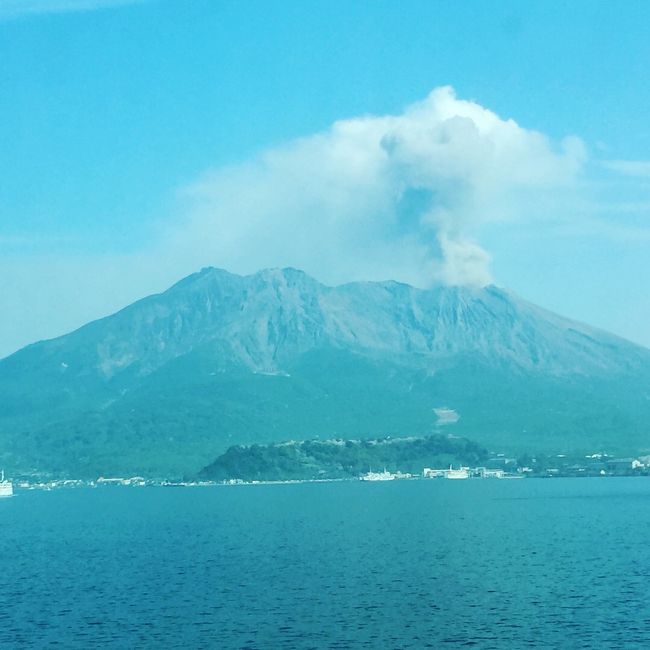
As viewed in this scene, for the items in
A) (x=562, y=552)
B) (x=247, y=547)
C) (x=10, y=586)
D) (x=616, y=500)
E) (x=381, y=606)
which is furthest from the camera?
(x=616, y=500)

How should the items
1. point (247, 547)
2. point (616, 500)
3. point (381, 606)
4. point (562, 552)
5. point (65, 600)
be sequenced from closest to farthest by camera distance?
point (381, 606), point (65, 600), point (562, 552), point (247, 547), point (616, 500)

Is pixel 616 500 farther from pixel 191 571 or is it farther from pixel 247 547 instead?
pixel 191 571

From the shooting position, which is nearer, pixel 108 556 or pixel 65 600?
pixel 65 600

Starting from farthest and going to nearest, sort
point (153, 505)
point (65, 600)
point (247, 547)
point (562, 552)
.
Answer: point (153, 505), point (247, 547), point (562, 552), point (65, 600)

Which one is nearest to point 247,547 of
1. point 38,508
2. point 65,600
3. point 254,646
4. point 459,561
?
point 459,561

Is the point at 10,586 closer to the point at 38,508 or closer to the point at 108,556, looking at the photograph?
the point at 108,556

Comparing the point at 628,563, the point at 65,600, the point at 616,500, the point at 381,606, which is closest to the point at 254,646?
the point at 381,606
